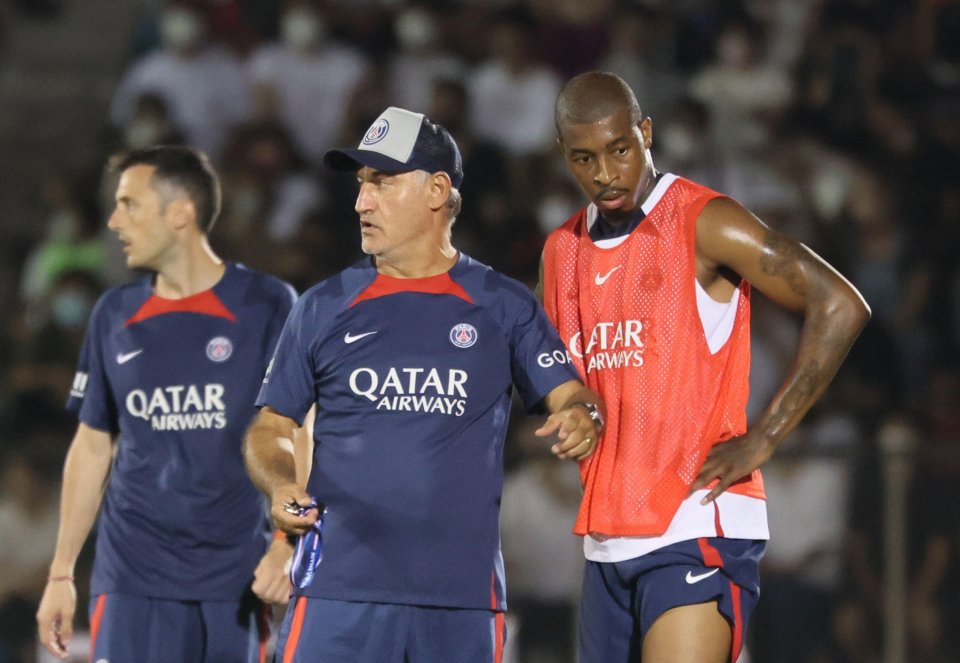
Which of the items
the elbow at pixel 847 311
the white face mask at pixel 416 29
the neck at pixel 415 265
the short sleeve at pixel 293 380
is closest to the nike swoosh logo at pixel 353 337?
the short sleeve at pixel 293 380

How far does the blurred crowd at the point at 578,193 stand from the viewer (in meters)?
8.01

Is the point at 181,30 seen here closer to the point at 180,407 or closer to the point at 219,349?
the point at 219,349

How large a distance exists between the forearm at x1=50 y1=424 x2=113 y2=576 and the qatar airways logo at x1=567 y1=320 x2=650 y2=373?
191cm

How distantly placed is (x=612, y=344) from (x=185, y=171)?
1.95 metres

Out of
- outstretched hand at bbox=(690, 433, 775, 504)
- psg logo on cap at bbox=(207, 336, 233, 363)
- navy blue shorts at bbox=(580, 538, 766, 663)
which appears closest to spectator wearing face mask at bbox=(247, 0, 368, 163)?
psg logo on cap at bbox=(207, 336, 233, 363)

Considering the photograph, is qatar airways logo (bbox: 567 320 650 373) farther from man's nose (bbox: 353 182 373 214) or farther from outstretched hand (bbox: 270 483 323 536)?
outstretched hand (bbox: 270 483 323 536)

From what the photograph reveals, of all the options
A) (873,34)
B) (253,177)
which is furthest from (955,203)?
(253,177)

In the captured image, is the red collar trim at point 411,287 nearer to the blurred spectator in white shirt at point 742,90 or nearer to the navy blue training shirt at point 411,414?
the navy blue training shirt at point 411,414

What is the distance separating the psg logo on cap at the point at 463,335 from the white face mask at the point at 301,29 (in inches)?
297

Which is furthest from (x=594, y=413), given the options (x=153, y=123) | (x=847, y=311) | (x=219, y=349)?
(x=153, y=123)

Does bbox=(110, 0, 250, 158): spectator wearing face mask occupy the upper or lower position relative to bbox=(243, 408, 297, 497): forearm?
upper

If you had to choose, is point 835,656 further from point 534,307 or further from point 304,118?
point 304,118

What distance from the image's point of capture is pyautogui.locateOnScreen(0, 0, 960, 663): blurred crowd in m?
8.01

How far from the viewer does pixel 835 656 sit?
7914 millimetres
